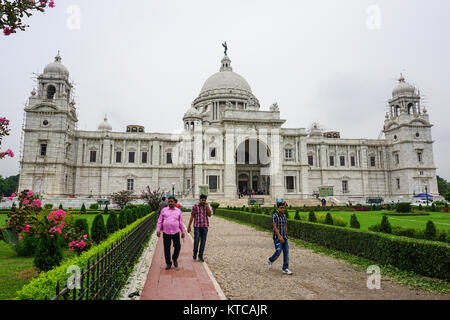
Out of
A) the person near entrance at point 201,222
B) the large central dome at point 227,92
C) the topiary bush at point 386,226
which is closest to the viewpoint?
the person near entrance at point 201,222

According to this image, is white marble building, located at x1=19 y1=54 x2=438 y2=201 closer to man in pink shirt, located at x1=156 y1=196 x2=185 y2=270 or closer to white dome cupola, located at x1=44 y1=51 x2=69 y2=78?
white dome cupola, located at x1=44 y1=51 x2=69 y2=78

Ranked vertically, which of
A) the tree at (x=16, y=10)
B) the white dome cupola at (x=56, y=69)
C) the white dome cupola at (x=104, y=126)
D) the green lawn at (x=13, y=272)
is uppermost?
the white dome cupola at (x=56, y=69)

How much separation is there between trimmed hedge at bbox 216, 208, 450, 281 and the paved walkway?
14.7 feet

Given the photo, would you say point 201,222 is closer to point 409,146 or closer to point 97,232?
point 97,232

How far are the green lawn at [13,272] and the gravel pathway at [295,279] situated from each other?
399cm

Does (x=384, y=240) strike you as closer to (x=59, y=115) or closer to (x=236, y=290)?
(x=236, y=290)

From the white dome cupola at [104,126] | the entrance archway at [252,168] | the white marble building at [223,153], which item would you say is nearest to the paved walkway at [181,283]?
the white marble building at [223,153]

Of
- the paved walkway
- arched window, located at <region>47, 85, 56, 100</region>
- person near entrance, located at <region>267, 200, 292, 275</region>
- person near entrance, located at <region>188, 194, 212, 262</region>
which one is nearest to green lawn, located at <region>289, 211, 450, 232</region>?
person near entrance, located at <region>267, 200, 292, 275</region>

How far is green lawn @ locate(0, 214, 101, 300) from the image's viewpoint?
5.73 m

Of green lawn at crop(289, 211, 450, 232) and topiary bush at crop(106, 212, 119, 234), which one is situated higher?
topiary bush at crop(106, 212, 119, 234)

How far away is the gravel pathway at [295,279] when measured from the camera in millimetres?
5188

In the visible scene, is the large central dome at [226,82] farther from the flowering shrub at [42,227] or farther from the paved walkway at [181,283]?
the flowering shrub at [42,227]

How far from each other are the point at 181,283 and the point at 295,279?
2377 millimetres
